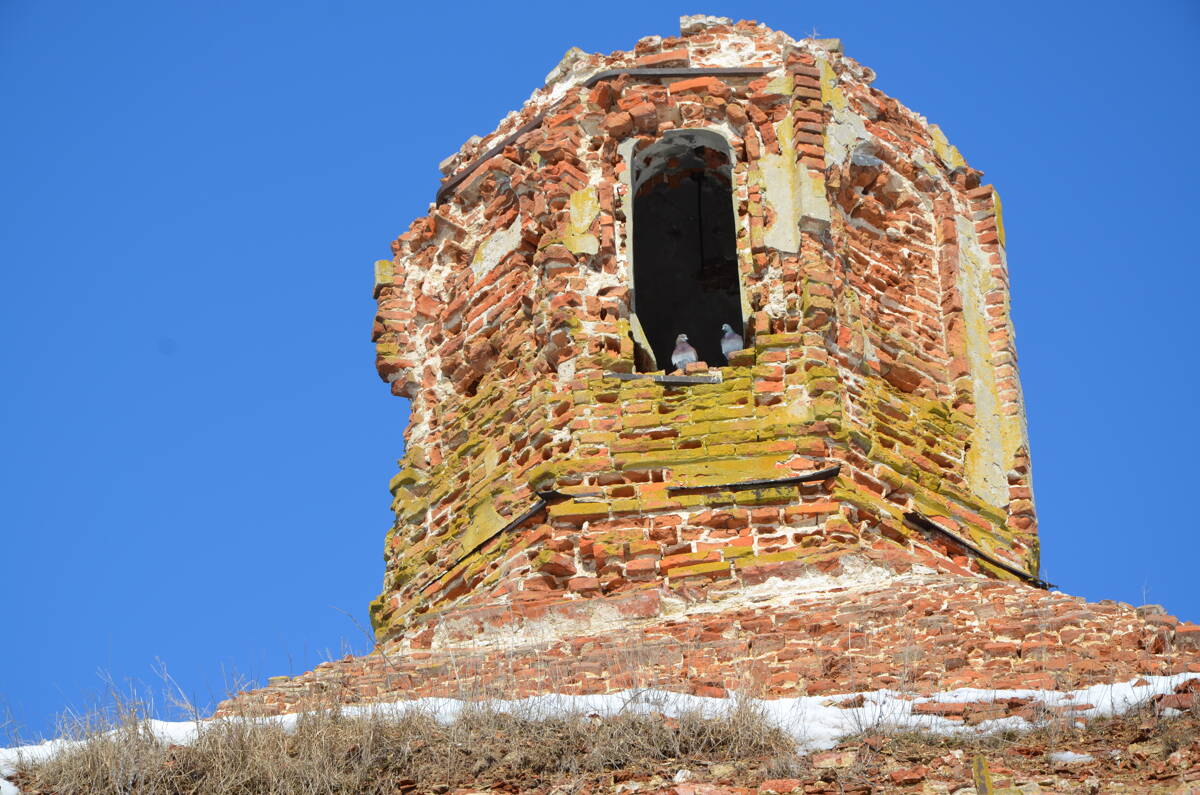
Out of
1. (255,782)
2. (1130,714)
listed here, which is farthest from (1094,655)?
(255,782)

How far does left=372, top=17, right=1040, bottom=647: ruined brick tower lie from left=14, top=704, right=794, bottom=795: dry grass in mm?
3369

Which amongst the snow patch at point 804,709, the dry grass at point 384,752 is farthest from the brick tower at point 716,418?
the dry grass at point 384,752

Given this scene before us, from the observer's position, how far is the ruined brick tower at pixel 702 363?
15.6m

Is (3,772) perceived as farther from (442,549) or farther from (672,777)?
(442,549)

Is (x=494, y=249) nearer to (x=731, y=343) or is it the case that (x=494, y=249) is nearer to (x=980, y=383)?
(x=731, y=343)

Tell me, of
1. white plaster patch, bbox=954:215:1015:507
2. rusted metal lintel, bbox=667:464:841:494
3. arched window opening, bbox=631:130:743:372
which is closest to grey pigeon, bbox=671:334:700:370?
rusted metal lintel, bbox=667:464:841:494

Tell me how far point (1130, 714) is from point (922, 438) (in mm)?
5614

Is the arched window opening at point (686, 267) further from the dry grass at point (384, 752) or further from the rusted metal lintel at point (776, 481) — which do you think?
the dry grass at point (384, 752)

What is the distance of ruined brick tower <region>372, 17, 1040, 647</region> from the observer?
15.6 metres

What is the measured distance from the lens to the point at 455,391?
17.6m

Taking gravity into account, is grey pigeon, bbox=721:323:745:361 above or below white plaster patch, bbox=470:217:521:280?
below

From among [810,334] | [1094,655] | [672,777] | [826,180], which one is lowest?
[672,777]

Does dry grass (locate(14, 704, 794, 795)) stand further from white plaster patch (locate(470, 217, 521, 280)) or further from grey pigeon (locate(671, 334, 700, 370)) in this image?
white plaster patch (locate(470, 217, 521, 280))

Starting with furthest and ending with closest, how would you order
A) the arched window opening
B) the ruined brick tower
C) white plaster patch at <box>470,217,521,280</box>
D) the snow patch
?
the arched window opening < white plaster patch at <box>470,217,521,280</box> < the ruined brick tower < the snow patch
